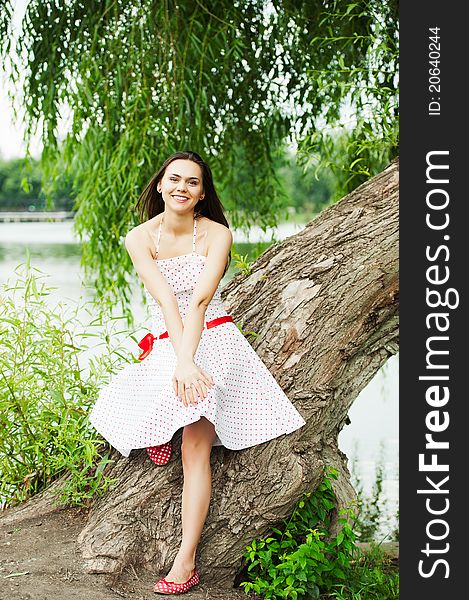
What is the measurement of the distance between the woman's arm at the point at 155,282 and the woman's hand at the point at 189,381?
0.24ft

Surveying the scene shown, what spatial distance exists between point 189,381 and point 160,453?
0.37 m

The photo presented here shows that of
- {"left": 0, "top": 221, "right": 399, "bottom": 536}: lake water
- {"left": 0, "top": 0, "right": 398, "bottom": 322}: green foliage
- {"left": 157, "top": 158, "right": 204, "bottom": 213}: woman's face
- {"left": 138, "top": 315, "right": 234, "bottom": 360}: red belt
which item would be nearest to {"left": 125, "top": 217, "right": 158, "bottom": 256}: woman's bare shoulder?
{"left": 157, "top": 158, "right": 204, "bottom": 213}: woman's face

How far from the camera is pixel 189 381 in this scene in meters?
2.74

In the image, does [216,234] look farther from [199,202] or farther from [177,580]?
[177,580]

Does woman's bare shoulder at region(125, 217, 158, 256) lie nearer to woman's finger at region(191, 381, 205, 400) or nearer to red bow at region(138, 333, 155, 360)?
red bow at region(138, 333, 155, 360)

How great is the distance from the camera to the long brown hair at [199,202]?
9.75 feet

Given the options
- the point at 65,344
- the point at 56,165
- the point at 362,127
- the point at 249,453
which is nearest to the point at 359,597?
the point at 249,453

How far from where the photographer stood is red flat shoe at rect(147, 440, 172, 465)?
2973 mm

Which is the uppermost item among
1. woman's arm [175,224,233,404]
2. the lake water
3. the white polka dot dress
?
woman's arm [175,224,233,404]

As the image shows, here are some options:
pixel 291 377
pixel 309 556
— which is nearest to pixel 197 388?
pixel 291 377

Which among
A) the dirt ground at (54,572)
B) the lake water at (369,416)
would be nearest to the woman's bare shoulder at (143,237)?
the lake water at (369,416)

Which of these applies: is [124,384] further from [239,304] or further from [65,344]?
[239,304]

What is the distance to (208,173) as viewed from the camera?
299 cm

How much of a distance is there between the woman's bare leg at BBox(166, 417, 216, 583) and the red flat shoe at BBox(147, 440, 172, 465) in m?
0.10
